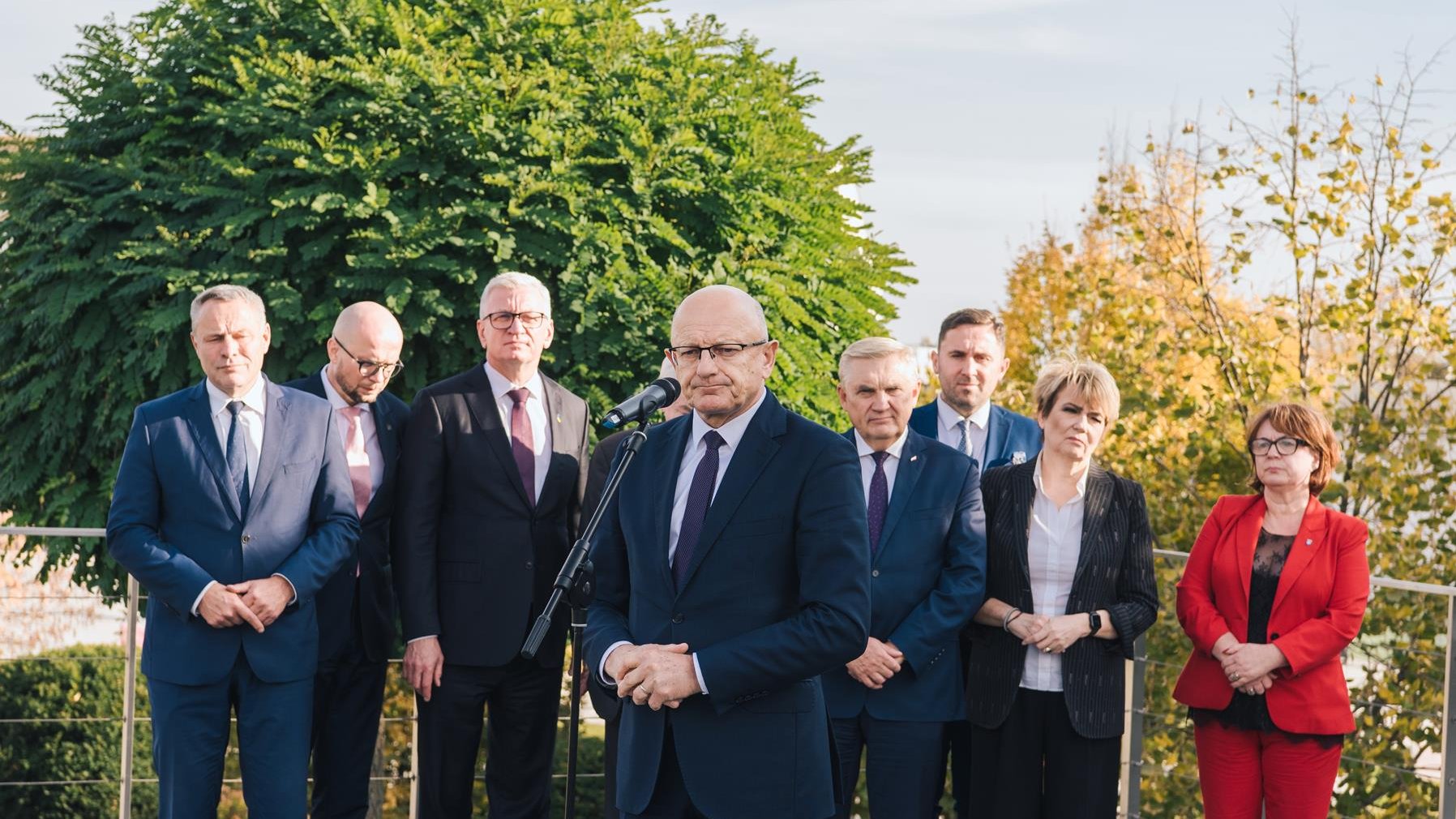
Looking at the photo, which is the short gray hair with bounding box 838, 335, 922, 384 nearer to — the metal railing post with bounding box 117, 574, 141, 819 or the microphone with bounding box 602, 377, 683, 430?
the microphone with bounding box 602, 377, 683, 430

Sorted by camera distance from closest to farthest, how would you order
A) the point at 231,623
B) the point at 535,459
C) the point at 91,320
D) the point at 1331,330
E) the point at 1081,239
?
the point at 231,623
the point at 535,459
the point at 91,320
the point at 1331,330
the point at 1081,239

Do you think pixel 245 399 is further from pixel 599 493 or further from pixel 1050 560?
pixel 1050 560

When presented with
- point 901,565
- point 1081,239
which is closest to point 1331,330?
point 901,565

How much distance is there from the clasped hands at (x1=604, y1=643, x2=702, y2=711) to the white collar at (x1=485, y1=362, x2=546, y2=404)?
2.00 m

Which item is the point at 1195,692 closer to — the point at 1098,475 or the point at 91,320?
the point at 1098,475

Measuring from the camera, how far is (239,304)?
4.30 m

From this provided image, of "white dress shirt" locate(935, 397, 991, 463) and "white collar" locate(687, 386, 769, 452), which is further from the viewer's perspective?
"white dress shirt" locate(935, 397, 991, 463)

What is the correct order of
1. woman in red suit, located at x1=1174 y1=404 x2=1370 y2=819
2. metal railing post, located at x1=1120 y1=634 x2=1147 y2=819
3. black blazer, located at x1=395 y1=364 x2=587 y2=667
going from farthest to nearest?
metal railing post, located at x1=1120 y1=634 x2=1147 y2=819 < black blazer, located at x1=395 y1=364 x2=587 y2=667 < woman in red suit, located at x1=1174 y1=404 x2=1370 y2=819

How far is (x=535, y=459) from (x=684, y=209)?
1.82 metres

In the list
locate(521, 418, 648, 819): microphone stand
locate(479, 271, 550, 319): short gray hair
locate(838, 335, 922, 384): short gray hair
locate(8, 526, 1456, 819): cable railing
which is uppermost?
locate(479, 271, 550, 319): short gray hair

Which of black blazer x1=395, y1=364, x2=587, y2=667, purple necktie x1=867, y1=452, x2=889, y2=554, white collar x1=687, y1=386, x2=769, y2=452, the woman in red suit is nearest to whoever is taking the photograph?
white collar x1=687, y1=386, x2=769, y2=452

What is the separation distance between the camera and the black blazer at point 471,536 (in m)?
4.62

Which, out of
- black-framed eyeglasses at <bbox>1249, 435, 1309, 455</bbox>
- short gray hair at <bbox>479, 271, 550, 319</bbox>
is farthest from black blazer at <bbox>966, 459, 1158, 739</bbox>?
short gray hair at <bbox>479, 271, 550, 319</bbox>

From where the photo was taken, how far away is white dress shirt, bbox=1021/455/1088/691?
431 cm
